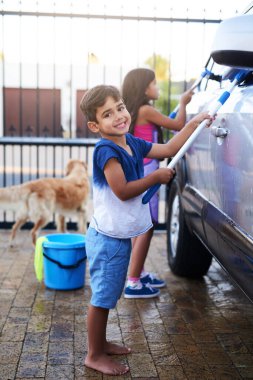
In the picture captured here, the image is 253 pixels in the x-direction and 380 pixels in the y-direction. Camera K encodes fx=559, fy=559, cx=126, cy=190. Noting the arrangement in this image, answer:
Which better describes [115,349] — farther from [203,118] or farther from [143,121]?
[143,121]

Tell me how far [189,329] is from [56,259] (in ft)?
4.38

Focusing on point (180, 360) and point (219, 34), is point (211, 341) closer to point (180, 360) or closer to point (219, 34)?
point (180, 360)

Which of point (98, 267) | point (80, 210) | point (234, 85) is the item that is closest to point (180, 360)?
point (98, 267)

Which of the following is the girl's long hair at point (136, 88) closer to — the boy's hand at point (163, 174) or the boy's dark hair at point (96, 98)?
the boy's dark hair at point (96, 98)

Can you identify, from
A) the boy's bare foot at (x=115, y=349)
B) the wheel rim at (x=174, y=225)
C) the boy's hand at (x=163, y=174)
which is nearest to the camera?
the boy's hand at (x=163, y=174)

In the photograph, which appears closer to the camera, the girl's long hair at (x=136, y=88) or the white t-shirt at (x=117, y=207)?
the white t-shirt at (x=117, y=207)

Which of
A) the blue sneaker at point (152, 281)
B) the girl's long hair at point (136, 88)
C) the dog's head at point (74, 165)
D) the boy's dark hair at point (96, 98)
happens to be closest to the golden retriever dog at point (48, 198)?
the dog's head at point (74, 165)

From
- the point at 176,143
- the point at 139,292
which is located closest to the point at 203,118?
the point at 176,143

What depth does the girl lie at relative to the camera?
165 inches

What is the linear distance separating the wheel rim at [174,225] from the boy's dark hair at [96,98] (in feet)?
6.87

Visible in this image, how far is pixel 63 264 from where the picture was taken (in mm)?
4566

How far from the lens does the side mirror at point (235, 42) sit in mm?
2398

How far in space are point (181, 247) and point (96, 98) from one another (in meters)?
2.17

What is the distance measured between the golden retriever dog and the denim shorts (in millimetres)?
3057
